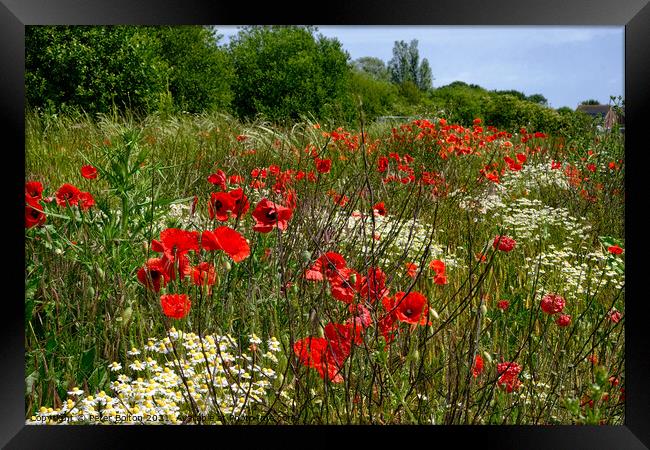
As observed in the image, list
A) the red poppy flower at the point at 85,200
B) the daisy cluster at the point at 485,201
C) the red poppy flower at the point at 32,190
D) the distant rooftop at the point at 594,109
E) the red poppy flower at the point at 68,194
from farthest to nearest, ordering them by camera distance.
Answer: the distant rooftop at the point at 594,109 → the daisy cluster at the point at 485,201 → the red poppy flower at the point at 85,200 → the red poppy flower at the point at 68,194 → the red poppy flower at the point at 32,190

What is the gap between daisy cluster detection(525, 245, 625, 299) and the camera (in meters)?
2.56

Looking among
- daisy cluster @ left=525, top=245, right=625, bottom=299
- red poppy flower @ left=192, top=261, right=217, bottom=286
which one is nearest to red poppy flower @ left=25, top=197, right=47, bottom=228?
red poppy flower @ left=192, top=261, right=217, bottom=286

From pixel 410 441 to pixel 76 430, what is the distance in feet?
2.71

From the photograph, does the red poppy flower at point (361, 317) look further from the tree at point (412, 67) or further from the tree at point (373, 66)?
the tree at point (373, 66)

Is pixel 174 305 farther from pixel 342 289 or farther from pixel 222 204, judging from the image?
pixel 342 289

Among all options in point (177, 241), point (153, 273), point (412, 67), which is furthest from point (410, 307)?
point (412, 67)

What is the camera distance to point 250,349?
1933 mm

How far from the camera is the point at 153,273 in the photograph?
180 centimetres
